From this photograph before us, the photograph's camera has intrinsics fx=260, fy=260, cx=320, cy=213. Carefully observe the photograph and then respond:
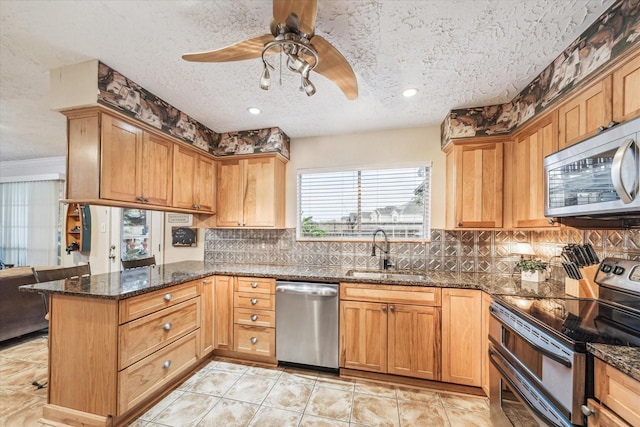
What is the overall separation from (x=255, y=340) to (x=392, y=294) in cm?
141

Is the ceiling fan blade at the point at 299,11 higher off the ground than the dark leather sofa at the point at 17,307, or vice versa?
the ceiling fan blade at the point at 299,11

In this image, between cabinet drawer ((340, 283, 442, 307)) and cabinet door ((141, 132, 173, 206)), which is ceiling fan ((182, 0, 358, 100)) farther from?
cabinet drawer ((340, 283, 442, 307))

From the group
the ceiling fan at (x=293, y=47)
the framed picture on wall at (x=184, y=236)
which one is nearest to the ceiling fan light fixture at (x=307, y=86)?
the ceiling fan at (x=293, y=47)

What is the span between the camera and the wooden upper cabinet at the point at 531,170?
1852 mm

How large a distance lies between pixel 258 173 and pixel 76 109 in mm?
1590

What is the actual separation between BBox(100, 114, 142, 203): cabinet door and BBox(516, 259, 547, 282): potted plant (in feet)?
10.8

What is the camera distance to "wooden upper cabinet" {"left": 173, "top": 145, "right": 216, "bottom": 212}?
2627 millimetres

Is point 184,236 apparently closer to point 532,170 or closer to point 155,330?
point 155,330

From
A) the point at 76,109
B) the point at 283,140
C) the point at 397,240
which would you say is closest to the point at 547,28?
the point at 397,240

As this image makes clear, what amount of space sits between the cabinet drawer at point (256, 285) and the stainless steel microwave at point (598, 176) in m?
2.23

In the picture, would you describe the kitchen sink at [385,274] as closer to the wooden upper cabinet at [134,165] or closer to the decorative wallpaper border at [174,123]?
the decorative wallpaper border at [174,123]

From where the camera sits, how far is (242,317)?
8.58 feet

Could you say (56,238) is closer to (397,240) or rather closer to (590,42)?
(397,240)

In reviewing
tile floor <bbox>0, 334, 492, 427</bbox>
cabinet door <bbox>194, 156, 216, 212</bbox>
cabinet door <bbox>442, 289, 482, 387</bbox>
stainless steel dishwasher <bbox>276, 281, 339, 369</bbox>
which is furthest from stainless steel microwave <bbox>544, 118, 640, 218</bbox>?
cabinet door <bbox>194, 156, 216, 212</bbox>
